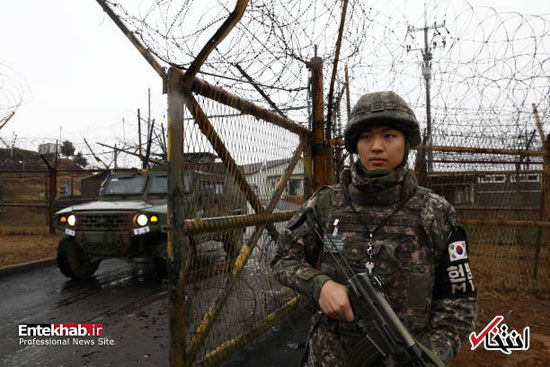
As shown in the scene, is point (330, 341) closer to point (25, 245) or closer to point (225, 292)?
point (225, 292)

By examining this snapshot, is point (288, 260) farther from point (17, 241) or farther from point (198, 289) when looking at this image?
point (17, 241)

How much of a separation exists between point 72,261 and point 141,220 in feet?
4.43

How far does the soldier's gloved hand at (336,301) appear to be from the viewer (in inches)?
45.6

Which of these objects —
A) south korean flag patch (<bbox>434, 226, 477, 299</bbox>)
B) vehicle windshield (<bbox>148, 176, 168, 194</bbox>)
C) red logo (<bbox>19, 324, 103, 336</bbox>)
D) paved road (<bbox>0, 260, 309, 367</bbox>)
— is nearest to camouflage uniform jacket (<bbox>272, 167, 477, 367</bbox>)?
south korean flag patch (<bbox>434, 226, 477, 299</bbox>)

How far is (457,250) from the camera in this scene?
129cm

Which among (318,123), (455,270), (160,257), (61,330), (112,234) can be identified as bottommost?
(61,330)

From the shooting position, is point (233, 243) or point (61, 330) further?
point (61, 330)

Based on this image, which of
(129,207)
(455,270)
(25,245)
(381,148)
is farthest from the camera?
(25,245)

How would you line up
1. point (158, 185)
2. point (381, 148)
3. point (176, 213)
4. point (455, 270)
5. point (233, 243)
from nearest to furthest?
point (455, 270) → point (381, 148) → point (176, 213) → point (233, 243) → point (158, 185)

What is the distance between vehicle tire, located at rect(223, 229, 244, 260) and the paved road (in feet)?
2.78

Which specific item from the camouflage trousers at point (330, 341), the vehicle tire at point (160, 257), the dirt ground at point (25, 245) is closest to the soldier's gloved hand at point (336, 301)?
the camouflage trousers at point (330, 341)

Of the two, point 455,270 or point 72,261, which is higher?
point 455,270

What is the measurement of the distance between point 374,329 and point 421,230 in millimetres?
403

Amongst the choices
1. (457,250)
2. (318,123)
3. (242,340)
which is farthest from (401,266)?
(318,123)
